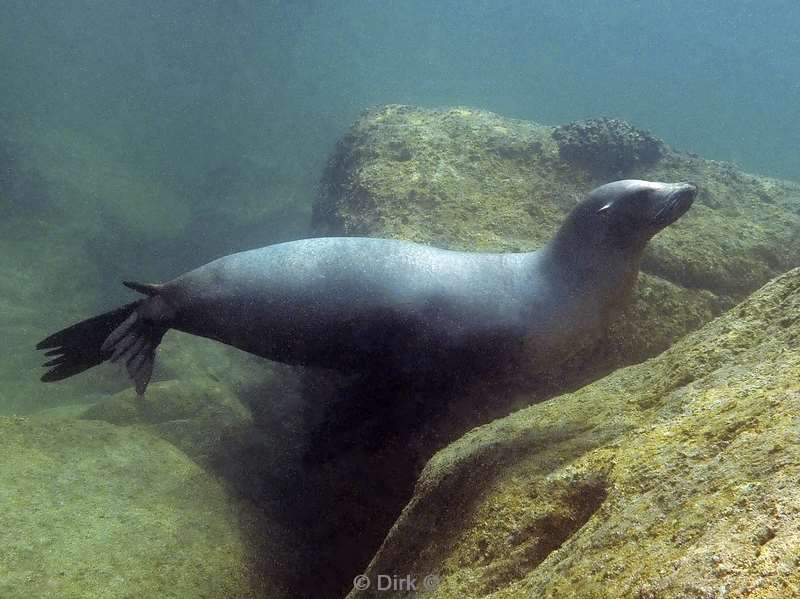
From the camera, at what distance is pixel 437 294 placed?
2873 millimetres

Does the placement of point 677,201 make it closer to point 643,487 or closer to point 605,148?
point 643,487

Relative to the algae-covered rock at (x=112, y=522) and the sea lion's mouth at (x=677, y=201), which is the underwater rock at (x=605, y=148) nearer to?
the sea lion's mouth at (x=677, y=201)

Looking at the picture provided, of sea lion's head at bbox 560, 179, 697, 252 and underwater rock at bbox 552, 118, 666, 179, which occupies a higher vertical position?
underwater rock at bbox 552, 118, 666, 179

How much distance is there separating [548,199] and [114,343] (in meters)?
3.91

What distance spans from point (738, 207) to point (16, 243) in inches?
471

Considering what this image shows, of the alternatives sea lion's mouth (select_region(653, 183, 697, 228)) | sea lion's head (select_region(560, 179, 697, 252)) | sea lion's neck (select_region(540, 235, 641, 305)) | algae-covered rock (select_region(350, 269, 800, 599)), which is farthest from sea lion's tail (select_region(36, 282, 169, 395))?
sea lion's mouth (select_region(653, 183, 697, 228))

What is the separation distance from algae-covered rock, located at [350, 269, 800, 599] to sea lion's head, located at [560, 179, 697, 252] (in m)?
0.72

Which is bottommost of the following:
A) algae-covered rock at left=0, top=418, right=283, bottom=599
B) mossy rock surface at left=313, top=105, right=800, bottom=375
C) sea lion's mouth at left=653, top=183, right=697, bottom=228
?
algae-covered rock at left=0, top=418, right=283, bottom=599

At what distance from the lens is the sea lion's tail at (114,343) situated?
3.36m

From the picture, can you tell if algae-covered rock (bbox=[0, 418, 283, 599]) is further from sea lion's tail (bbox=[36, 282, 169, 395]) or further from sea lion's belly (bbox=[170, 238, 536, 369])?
sea lion's belly (bbox=[170, 238, 536, 369])

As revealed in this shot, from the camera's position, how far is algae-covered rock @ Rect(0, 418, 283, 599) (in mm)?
2160

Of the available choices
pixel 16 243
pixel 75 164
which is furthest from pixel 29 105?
pixel 16 243

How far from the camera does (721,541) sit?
0.86 m

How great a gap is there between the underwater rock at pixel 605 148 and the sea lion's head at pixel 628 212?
9.23 ft
